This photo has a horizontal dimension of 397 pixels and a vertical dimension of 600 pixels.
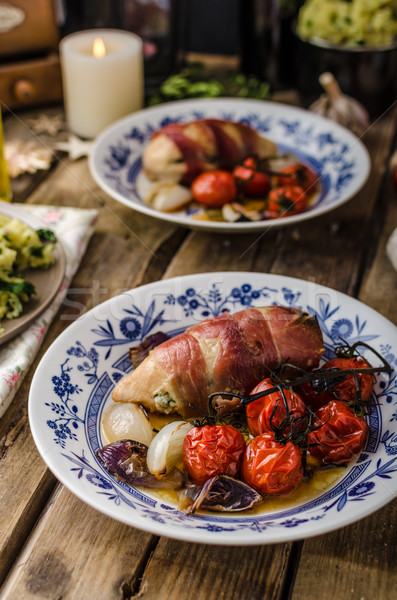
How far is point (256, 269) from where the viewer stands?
1.86m

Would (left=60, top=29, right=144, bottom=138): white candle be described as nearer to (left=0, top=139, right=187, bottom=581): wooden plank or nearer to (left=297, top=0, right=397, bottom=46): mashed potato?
(left=0, top=139, right=187, bottom=581): wooden plank

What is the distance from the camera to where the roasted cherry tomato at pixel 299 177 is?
6.57ft

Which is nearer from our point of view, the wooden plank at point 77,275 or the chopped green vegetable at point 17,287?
the wooden plank at point 77,275

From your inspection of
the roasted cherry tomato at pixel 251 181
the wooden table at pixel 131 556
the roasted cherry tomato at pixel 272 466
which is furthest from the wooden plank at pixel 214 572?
the roasted cherry tomato at pixel 251 181

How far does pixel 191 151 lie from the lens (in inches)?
80.2

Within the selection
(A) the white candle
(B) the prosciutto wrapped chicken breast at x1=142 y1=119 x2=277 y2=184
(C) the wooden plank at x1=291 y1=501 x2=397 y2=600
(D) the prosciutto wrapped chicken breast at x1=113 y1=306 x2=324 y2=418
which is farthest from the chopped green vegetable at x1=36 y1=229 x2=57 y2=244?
(C) the wooden plank at x1=291 y1=501 x2=397 y2=600

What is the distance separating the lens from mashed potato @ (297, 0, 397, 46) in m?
2.38

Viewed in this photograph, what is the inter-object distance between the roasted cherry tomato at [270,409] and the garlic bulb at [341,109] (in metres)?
1.57

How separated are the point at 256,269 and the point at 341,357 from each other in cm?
59

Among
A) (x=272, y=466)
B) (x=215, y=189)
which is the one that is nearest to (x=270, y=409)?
(x=272, y=466)

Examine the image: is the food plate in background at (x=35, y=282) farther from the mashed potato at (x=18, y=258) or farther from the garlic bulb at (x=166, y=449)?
the garlic bulb at (x=166, y=449)

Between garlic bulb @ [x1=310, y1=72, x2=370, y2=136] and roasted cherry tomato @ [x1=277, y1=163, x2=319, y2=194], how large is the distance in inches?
19.7

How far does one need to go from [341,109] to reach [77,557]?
1970mm

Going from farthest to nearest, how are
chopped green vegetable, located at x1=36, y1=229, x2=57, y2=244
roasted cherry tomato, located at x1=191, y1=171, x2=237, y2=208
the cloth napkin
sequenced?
roasted cherry tomato, located at x1=191, y1=171, x2=237, y2=208 → chopped green vegetable, located at x1=36, y1=229, x2=57, y2=244 → the cloth napkin
